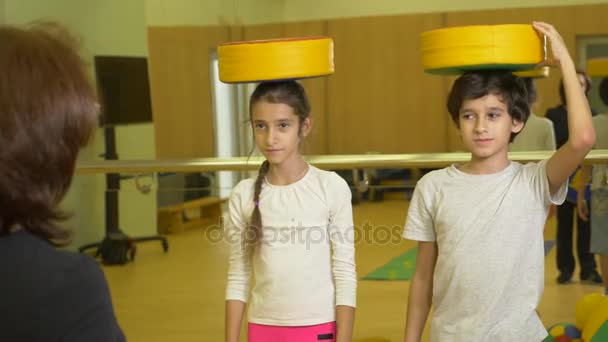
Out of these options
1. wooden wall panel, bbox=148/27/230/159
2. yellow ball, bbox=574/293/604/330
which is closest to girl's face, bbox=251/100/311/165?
yellow ball, bbox=574/293/604/330

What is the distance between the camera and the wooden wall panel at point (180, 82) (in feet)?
23.6

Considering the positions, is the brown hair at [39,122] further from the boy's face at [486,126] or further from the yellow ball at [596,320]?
the yellow ball at [596,320]

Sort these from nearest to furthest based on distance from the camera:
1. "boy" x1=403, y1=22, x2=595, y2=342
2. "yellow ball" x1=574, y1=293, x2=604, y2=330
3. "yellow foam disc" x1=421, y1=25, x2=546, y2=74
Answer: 1. "boy" x1=403, y1=22, x2=595, y2=342
2. "yellow foam disc" x1=421, y1=25, x2=546, y2=74
3. "yellow ball" x1=574, y1=293, x2=604, y2=330

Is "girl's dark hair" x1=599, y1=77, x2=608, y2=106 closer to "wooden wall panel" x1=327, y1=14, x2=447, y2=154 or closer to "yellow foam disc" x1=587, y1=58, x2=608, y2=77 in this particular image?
"yellow foam disc" x1=587, y1=58, x2=608, y2=77

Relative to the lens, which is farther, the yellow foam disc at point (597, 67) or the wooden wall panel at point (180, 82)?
the wooden wall panel at point (180, 82)

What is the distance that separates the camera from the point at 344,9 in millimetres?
5602

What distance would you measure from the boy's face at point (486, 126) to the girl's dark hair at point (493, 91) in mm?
14

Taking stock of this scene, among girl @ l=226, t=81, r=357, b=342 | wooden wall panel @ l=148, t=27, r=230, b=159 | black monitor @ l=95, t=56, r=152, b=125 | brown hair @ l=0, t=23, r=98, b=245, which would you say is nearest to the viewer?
brown hair @ l=0, t=23, r=98, b=245

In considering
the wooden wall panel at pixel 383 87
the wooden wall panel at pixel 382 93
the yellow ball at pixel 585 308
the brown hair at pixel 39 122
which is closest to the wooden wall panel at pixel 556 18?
the wooden wall panel at pixel 383 87

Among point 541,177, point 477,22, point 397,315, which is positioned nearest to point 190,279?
point 397,315

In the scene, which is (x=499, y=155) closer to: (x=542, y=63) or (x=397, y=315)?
(x=542, y=63)

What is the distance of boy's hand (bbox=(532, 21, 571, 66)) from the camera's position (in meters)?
2.20

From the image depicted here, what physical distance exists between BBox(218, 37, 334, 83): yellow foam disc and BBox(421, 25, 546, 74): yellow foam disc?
1.15 ft

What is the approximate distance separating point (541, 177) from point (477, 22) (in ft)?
11.3
